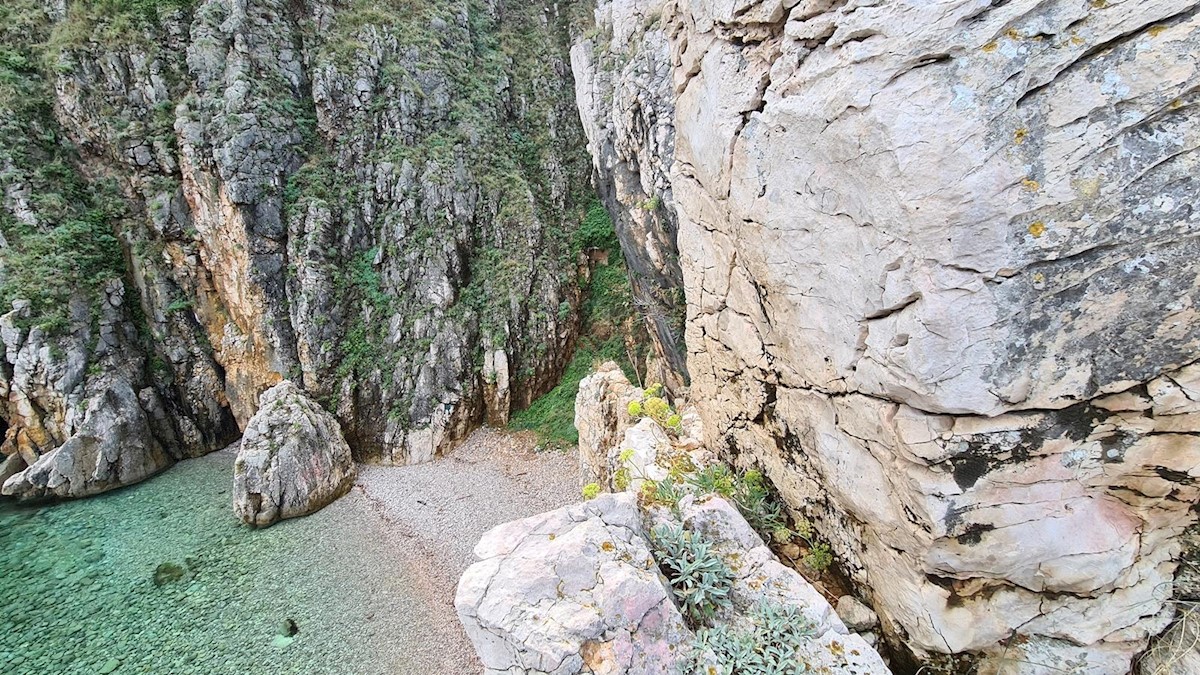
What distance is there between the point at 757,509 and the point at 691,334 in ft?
8.76

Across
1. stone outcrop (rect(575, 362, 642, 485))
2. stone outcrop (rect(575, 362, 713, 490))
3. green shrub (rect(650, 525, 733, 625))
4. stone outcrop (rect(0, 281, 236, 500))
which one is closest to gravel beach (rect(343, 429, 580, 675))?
stone outcrop (rect(575, 362, 642, 485))

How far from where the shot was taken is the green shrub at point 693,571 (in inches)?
164

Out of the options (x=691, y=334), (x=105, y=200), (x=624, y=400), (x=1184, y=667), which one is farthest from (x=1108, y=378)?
(x=105, y=200)

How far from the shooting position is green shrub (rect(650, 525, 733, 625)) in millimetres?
4156

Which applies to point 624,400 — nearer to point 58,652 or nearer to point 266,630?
point 266,630

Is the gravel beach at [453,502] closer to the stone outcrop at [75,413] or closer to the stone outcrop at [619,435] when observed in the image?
the stone outcrop at [619,435]

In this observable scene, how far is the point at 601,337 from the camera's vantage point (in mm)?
18984

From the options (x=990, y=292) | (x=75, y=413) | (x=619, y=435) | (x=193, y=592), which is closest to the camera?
(x=990, y=292)

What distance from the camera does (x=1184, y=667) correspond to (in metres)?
3.23

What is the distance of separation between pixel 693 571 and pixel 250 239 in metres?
19.5

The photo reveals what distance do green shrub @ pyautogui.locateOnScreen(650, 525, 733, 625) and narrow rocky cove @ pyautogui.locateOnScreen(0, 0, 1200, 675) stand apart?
0.05 m

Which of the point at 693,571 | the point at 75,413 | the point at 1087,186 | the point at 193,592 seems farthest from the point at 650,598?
the point at 75,413

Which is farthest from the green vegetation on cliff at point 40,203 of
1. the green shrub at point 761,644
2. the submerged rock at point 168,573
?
the green shrub at point 761,644

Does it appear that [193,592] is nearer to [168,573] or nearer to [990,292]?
[168,573]
